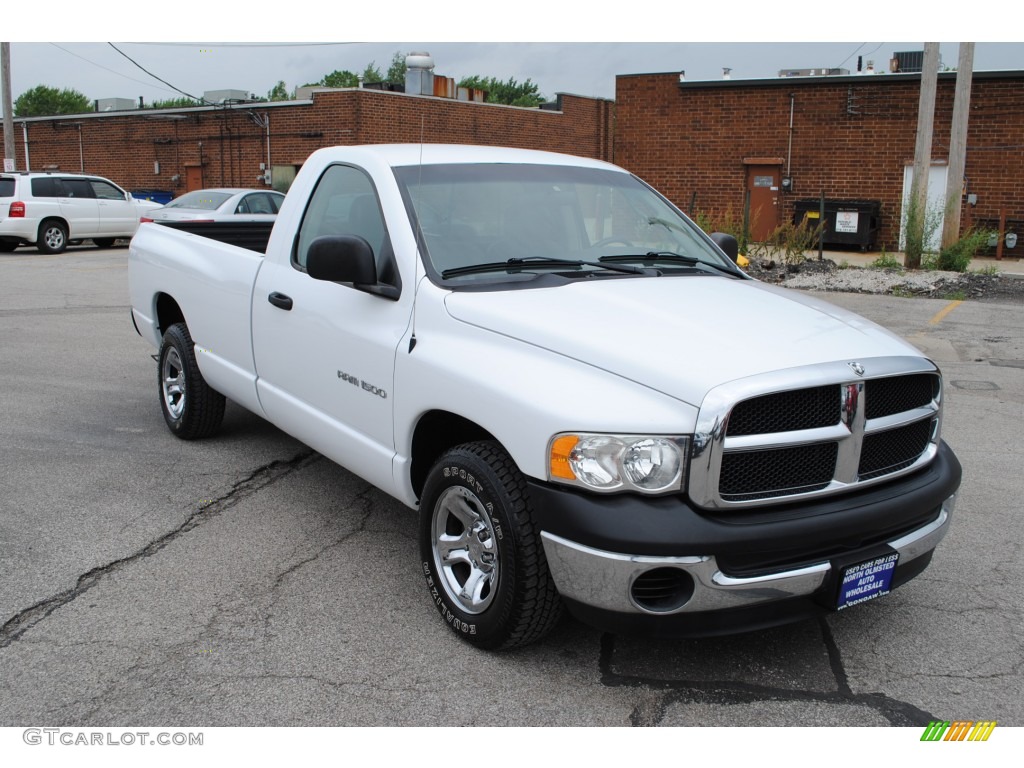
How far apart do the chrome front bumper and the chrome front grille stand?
22 centimetres

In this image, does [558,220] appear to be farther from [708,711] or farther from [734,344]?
[708,711]

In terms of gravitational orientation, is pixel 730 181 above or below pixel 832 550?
above

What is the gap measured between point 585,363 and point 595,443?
1.16 feet

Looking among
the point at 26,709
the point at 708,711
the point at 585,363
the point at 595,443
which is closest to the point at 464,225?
the point at 585,363

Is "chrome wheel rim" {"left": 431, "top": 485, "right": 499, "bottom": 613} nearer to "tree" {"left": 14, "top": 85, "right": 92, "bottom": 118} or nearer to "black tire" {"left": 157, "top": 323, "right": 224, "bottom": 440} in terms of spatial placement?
"black tire" {"left": 157, "top": 323, "right": 224, "bottom": 440}

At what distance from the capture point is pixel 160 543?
4598mm

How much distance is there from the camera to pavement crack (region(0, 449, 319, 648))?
3764 mm

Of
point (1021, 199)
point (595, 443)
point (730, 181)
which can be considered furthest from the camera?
point (730, 181)

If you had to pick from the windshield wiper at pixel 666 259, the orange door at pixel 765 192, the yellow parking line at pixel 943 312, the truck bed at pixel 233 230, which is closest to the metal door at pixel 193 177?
the orange door at pixel 765 192

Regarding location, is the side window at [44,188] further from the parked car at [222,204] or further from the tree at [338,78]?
the tree at [338,78]

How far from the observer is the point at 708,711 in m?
3.20

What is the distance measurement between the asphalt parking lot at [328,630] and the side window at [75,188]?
56.7ft

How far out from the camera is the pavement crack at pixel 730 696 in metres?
3.18

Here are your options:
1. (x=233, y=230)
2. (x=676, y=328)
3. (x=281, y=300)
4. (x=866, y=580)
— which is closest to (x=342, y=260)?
(x=281, y=300)
